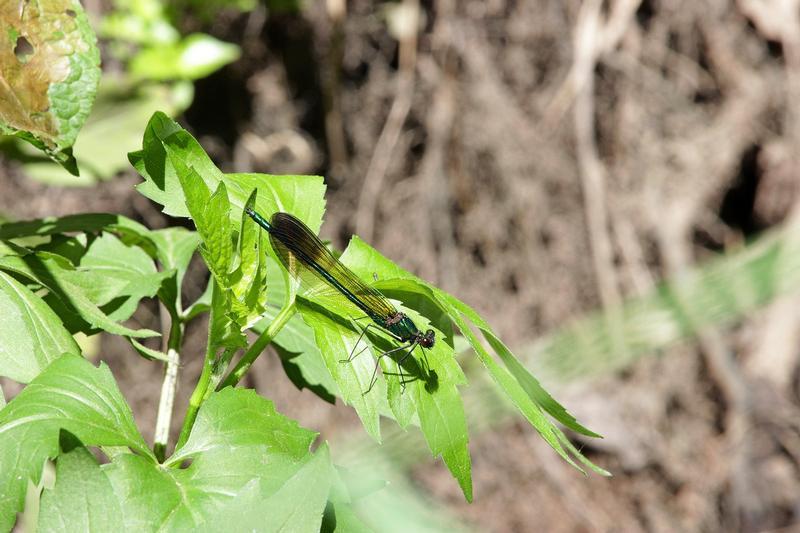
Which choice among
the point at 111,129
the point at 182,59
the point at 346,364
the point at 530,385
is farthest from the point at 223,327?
the point at 182,59

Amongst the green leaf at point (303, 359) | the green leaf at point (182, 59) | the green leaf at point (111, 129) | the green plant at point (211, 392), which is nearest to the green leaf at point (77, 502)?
the green plant at point (211, 392)

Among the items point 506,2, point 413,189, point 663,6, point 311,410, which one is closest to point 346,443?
point 311,410

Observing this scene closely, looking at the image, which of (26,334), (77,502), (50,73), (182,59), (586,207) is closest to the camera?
(77,502)

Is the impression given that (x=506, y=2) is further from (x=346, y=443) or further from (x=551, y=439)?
(x=551, y=439)

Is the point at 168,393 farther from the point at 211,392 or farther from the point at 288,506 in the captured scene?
the point at 288,506

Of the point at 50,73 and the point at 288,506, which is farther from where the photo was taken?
the point at 50,73

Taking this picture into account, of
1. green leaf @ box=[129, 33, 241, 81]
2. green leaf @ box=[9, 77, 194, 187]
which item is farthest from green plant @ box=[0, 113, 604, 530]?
green leaf @ box=[129, 33, 241, 81]

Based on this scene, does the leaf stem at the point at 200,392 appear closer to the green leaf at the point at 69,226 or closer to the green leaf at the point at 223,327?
the green leaf at the point at 223,327
